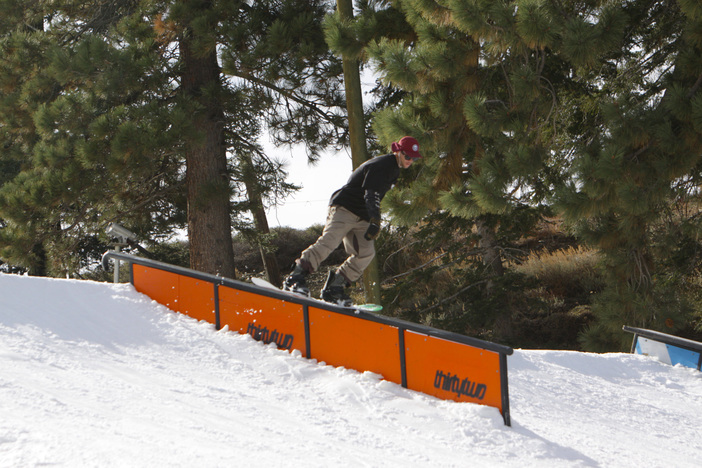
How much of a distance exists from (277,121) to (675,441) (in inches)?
363

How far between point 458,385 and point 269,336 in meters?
1.97

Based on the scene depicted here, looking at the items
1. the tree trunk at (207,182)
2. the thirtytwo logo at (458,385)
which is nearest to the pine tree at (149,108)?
the tree trunk at (207,182)

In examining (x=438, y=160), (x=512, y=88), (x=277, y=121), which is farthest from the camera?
(x=277, y=121)

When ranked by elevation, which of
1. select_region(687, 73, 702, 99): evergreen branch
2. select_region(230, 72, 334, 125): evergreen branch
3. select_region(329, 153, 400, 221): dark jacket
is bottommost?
select_region(329, 153, 400, 221): dark jacket

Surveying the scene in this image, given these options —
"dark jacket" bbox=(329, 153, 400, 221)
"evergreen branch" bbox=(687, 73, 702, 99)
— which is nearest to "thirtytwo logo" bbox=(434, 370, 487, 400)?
"dark jacket" bbox=(329, 153, 400, 221)

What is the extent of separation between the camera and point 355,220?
591cm

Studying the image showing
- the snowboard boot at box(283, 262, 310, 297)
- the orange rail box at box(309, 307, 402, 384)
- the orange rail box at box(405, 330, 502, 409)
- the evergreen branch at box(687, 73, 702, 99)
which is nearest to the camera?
the orange rail box at box(405, 330, 502, 409)

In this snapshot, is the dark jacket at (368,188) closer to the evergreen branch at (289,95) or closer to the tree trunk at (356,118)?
the tree trunk at (356,118)

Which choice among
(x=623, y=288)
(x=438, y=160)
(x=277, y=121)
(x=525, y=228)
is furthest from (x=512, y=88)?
(x=277, y=121)

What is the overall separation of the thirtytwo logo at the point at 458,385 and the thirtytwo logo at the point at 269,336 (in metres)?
1.54

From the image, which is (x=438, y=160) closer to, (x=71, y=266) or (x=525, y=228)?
(x=525, y=228)

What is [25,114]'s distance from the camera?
11578 millimetres

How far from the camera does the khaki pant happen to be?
5883 mm

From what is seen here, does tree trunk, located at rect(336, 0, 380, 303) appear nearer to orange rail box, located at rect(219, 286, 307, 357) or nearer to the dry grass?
orange rail box, located at rect(219, 286, 307, 357)
